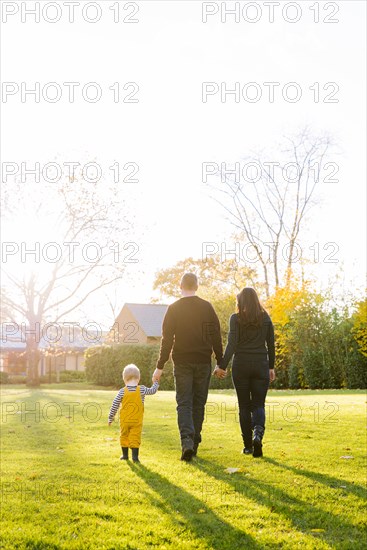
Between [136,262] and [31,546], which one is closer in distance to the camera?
[31,546]

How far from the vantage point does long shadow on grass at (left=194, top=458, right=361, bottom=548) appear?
16.0 feet

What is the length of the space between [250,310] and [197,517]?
3043 millimetres

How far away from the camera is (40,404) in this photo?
16.8 meters

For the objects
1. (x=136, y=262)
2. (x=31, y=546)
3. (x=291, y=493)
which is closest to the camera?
(x=31, y=546)

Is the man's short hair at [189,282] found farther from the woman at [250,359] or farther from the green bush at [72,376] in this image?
the green bush at [72,376]

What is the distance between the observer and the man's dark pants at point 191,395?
747 centimetres

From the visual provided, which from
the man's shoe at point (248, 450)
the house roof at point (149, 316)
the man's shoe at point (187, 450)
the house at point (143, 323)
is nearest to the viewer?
the man's shoe at point (187, 450)

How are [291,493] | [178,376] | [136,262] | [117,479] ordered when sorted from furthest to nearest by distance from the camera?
[136,262]
[178,376]
[117,479]
[291,493]

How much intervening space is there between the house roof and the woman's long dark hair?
134 ft

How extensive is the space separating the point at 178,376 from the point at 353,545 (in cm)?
342

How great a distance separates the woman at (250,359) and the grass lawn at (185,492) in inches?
20.0

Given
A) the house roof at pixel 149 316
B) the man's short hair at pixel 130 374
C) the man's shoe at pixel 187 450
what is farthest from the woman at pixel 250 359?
the house roof at pixel 149 316

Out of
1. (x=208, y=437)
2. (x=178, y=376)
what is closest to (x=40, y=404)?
(x=208, y=437)

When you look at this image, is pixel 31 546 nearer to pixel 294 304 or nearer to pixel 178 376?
pixel 178 376
